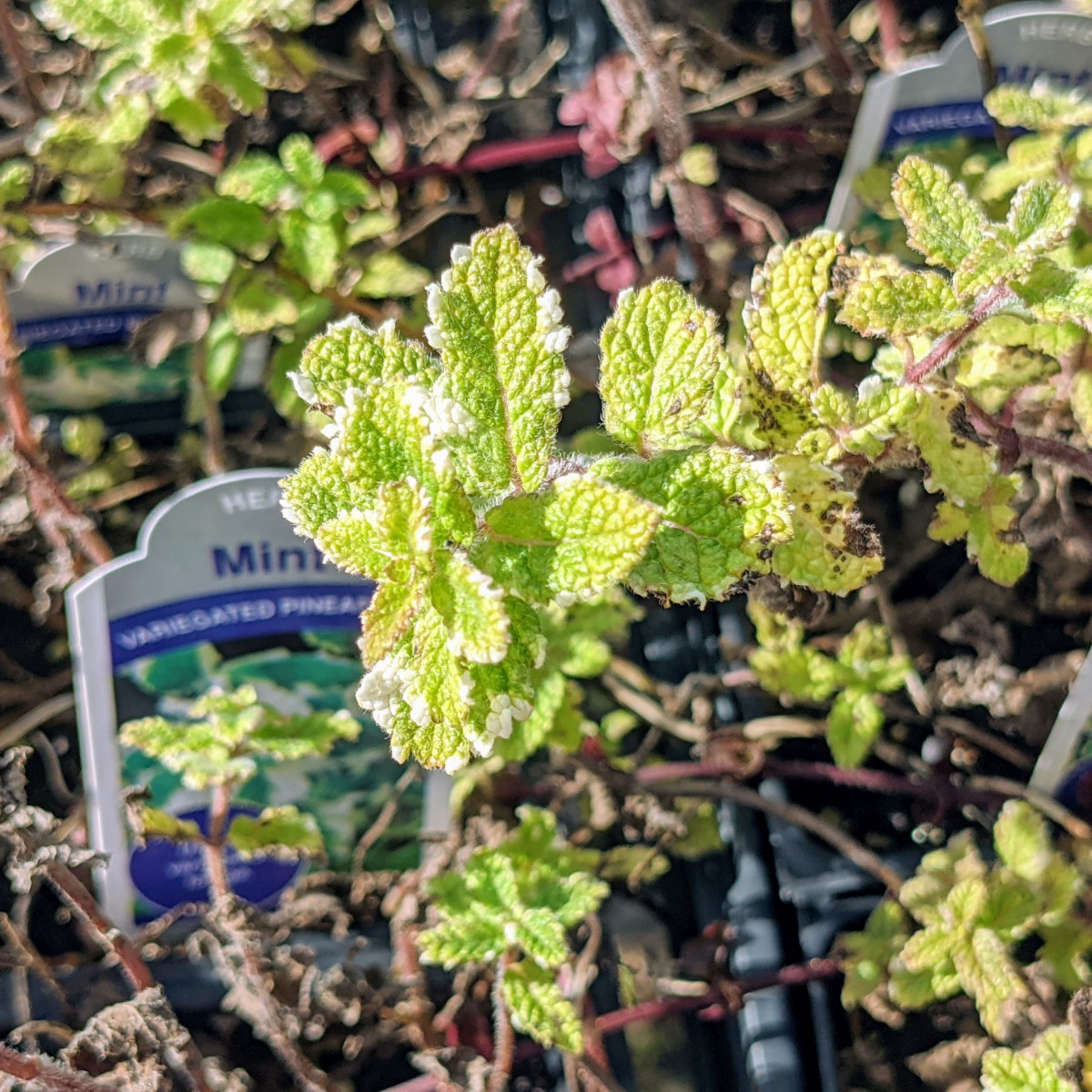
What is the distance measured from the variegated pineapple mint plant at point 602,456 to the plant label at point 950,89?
637 millimetres

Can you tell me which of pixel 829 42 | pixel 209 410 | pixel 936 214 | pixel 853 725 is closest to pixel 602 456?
pixel 936 214

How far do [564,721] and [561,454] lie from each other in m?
0.42

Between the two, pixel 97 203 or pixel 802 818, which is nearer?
pixel 802 818

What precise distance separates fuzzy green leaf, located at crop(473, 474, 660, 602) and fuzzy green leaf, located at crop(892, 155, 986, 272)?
0.33 metres

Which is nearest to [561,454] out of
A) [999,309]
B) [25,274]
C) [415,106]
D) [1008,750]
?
[999,309]

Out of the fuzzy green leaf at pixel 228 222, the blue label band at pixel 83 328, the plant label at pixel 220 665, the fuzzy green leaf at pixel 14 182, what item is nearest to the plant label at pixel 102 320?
the blue label band at pixel 83 328

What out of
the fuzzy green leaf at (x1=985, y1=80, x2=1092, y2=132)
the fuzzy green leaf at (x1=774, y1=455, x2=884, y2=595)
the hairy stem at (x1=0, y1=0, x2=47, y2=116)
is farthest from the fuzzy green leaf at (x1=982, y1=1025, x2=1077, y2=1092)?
the hairy stem at (x1=0, y1=0, x2=47, y2=116)

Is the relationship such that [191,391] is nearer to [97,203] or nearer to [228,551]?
[97,203]

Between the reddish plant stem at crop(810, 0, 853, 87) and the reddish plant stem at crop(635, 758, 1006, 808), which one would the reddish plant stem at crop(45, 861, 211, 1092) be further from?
the reddish plant stem at crop(810, 0, 853, 87)

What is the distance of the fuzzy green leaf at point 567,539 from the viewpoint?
0.67 metres

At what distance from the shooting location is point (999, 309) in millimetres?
824

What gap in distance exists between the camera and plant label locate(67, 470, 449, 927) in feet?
3.79

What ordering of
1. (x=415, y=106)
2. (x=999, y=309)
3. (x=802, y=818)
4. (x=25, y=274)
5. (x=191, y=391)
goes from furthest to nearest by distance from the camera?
(x=415, y=106) < (x=191, y=391) < (x=25, y=274) < (x=802, y=818) < (x=999, y=309)

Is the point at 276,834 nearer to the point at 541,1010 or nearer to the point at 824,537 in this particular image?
the point at 541,1010
